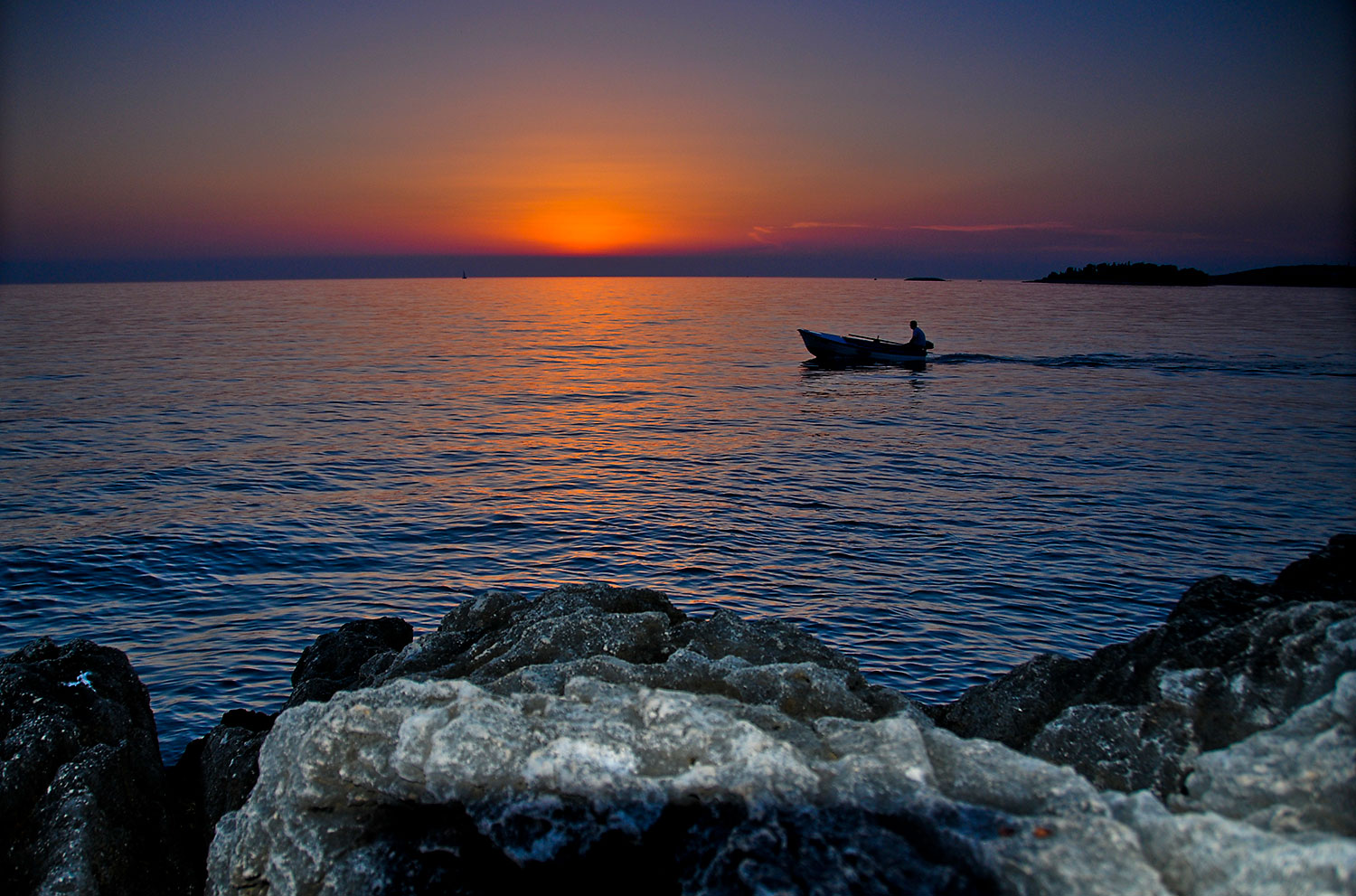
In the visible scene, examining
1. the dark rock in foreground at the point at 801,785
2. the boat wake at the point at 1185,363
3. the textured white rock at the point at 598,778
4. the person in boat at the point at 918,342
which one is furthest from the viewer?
the person in boat at the point at 918,342

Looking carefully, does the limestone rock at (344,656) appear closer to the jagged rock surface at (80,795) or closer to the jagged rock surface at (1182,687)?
the jagged rock surface at (80,795)

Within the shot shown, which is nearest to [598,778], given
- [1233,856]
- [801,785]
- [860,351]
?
[801,785]

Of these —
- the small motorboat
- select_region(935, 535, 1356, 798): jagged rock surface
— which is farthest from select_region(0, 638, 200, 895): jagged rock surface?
the small motorboat

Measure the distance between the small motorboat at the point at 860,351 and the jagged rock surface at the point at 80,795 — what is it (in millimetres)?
35667

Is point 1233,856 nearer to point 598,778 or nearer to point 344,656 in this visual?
point 598,778

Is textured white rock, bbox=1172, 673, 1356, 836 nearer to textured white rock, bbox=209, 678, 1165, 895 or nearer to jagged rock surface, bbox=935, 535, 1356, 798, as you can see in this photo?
jagged rock surface, bbox=935, 535, 1356, 798

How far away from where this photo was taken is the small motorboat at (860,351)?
130ft

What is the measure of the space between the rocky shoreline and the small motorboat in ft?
114

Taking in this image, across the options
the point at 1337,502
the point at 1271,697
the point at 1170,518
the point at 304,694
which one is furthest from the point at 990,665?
the point at 1337,502

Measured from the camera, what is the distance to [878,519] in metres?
15.0

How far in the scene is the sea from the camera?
422 inches

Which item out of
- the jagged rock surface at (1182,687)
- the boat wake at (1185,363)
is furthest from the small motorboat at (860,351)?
the jagged rock surface at (1182,687)

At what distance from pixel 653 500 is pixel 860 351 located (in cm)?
2584

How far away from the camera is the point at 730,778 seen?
11.6ft
